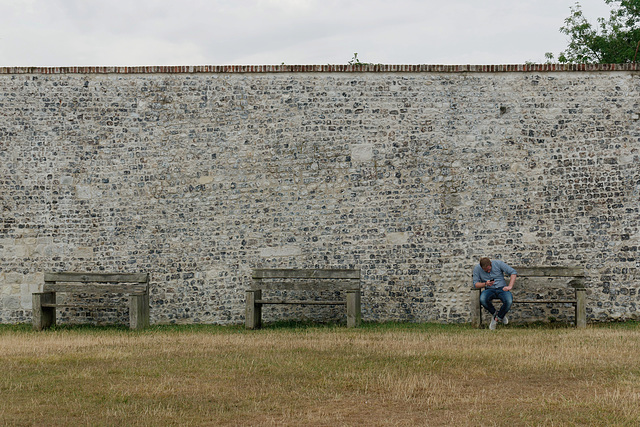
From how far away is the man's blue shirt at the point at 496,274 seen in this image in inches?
436

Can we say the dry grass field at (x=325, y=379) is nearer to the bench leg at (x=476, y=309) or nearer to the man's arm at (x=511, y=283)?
the man's arm at (x=511, y=283)

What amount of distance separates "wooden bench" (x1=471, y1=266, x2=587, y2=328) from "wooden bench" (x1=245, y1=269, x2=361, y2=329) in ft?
6.02

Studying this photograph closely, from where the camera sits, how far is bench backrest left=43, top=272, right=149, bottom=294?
446 inches

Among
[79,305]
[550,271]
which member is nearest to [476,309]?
[550,271]

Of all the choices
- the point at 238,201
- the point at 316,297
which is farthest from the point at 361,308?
the point at 238,201

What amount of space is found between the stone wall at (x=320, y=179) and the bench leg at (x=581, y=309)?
0.71m

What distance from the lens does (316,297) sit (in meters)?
12.0

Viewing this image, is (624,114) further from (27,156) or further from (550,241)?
(27,156)

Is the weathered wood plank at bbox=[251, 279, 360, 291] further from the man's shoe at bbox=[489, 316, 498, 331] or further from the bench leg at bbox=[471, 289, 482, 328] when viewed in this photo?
the man's shoe at bbox=[489, 316, 498, 331]

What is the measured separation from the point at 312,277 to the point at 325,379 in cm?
468

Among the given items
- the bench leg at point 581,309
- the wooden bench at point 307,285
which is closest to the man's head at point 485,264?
the bench leg at point 581,309

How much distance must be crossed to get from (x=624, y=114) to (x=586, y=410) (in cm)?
791

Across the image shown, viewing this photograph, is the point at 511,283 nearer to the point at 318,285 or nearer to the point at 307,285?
the point at 318,285

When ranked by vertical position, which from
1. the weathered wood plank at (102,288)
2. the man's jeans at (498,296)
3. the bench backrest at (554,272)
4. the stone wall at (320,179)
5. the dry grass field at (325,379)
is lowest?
the dry grass field at (325,379)
